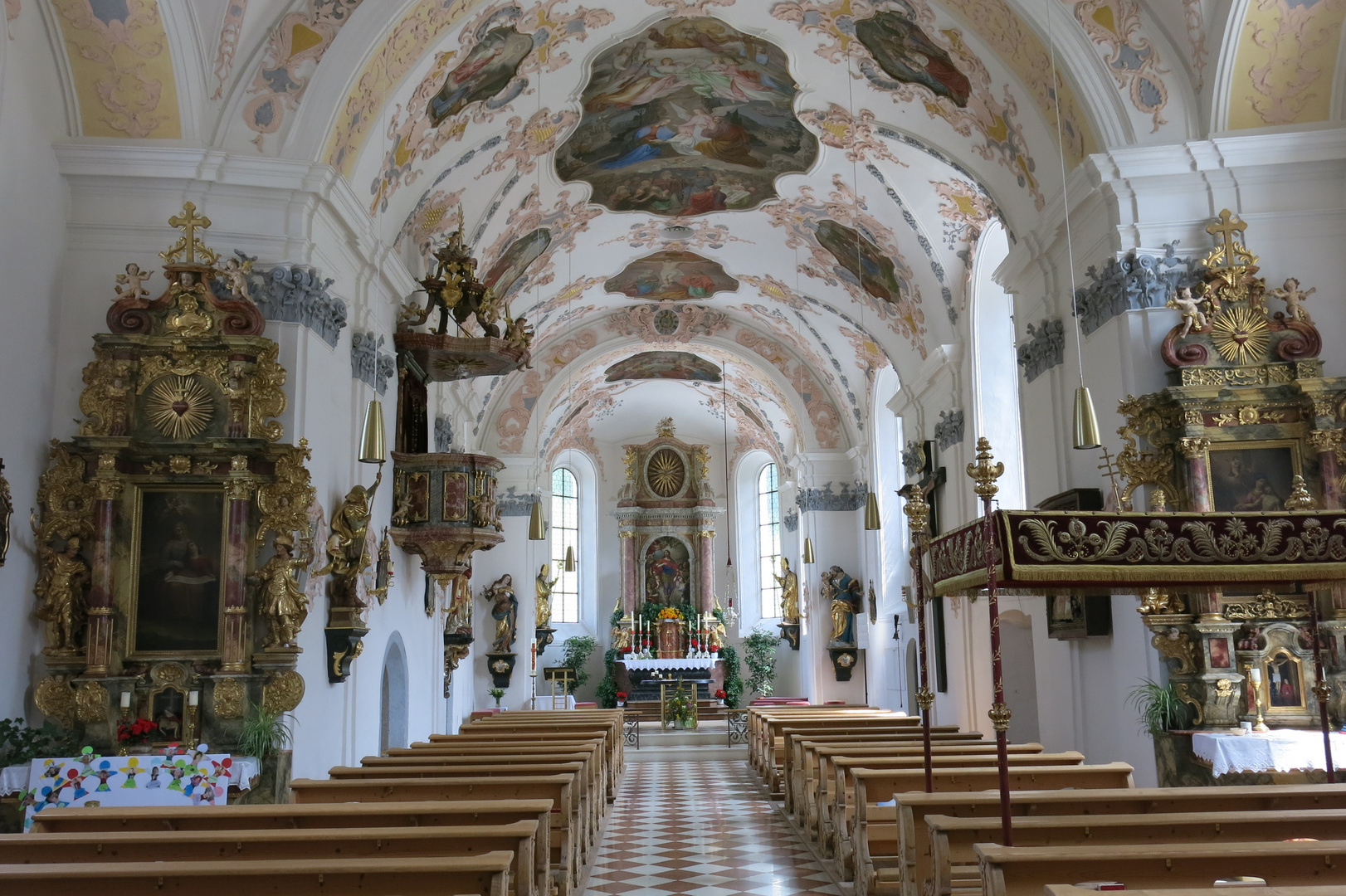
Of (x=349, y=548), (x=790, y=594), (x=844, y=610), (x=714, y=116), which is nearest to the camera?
(x=349, y=548)

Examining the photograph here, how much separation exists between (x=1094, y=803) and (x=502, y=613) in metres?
15.2

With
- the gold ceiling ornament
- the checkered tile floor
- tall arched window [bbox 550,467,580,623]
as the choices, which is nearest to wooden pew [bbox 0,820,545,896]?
the checkered tile floor

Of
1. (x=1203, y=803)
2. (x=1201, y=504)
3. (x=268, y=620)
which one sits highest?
(x=1201, y=504)

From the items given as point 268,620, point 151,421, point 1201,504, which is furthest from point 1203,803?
point 151,421

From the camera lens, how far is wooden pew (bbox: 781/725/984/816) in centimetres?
1066

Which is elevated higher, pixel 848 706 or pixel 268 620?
pixel 268 620

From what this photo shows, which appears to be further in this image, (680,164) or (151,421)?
(680,164)

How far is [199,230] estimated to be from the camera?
9.51 metres

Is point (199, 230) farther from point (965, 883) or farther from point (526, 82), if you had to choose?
point (965, 883)

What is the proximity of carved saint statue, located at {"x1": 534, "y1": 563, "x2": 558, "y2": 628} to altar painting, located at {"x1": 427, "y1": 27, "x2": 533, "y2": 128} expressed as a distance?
14613mm

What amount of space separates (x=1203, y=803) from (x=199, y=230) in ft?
27.4

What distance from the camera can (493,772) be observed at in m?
8.39

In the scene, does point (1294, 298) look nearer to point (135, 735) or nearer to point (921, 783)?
point (921, 783)

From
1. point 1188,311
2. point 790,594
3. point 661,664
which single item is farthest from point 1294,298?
point 661,664
